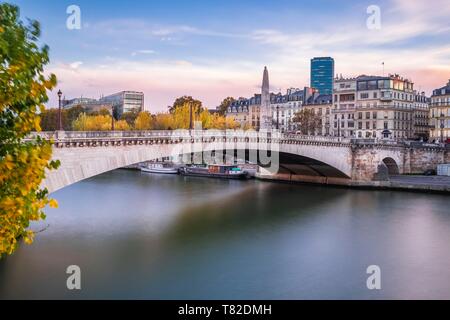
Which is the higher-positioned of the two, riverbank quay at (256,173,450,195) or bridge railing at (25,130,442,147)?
bridge railing at (25,130,442,147)

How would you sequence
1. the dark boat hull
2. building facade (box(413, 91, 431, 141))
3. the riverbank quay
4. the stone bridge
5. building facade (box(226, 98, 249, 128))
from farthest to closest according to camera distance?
building facade (box(226, 98, 249, 128)) → building facade (box(413, 91, 431, 141)) → the dark boat hull → the riverbank quay → the stone bridge

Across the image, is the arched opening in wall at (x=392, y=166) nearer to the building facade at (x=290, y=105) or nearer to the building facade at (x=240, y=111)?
the building facade at (x=290, y=105)

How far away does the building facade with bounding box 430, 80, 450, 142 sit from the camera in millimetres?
65125

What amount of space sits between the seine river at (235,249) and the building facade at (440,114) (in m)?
34.0

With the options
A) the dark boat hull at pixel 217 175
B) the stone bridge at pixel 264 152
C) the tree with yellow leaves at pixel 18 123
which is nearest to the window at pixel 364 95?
the stone bridge at pixel 264 152

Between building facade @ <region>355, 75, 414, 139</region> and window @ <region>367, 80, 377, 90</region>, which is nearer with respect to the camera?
building facade @ <region>355, 75, 414, 139</region>

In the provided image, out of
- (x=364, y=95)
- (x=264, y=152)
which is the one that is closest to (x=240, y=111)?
(x=364, y=95)

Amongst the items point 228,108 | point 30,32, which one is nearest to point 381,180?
point 30,32

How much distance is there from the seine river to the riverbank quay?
3.43 m

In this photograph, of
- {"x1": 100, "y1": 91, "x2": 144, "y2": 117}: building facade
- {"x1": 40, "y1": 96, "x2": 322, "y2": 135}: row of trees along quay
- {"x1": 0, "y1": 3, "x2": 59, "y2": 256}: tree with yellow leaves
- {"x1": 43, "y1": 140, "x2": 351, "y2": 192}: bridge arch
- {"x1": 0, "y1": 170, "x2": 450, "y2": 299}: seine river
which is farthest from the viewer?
{"x1": 100, "y1": 91, "x2": 144, "y2": 117}: building facade

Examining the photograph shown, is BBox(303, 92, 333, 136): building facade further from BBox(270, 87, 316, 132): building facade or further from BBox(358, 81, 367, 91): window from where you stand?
BBox(358, 81, 367, 91): window

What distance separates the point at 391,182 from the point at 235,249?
2502 centimetres

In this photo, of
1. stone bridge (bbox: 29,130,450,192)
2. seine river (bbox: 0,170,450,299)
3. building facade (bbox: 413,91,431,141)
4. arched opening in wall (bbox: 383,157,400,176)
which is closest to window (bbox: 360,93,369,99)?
building facade (bbox: 413,91,431,141)

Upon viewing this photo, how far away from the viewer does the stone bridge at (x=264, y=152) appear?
69.5 ft
